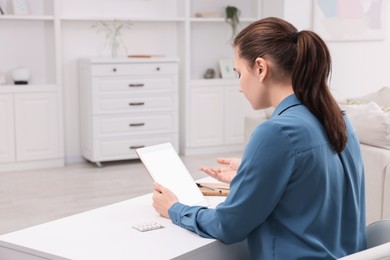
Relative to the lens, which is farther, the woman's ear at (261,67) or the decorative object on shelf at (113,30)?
the decorative object on shelf at (113,30)

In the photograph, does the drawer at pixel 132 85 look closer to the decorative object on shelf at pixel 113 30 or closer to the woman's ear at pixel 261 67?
the decorative object on shelf at pixel 113 30

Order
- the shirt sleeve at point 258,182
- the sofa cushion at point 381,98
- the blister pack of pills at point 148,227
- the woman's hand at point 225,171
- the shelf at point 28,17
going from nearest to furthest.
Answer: the shirt sleeve at point 258,182, the blister pack of pills at point 148,227, the woman's hand at point 225,171, the sofa cushion at point 381,98, the shelf at point 28,17

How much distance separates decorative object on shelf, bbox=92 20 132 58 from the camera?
6.38 m

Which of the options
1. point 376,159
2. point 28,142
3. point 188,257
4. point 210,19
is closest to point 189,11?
point 210,19

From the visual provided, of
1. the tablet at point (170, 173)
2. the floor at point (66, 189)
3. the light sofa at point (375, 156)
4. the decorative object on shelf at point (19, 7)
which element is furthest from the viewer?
the decorative object on shelf at point (19, 7)

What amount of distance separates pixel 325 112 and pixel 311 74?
109 mm

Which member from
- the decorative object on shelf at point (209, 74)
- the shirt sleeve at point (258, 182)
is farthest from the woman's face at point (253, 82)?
the decorative object on shelf at point (209, 74)

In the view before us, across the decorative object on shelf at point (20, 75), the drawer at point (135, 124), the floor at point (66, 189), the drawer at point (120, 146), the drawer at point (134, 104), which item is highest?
the decorative object on shelf at point (20, 75)

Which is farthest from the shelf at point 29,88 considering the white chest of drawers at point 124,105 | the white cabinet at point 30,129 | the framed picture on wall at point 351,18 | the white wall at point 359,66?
the framed picture on wall at point 351,18

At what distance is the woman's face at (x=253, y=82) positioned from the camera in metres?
1.69

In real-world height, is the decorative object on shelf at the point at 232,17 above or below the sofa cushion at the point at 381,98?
above

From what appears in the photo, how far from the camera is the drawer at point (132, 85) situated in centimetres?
592

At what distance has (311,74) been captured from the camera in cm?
163

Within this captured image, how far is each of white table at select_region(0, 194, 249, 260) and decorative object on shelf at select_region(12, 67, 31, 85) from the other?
4.22 metres
